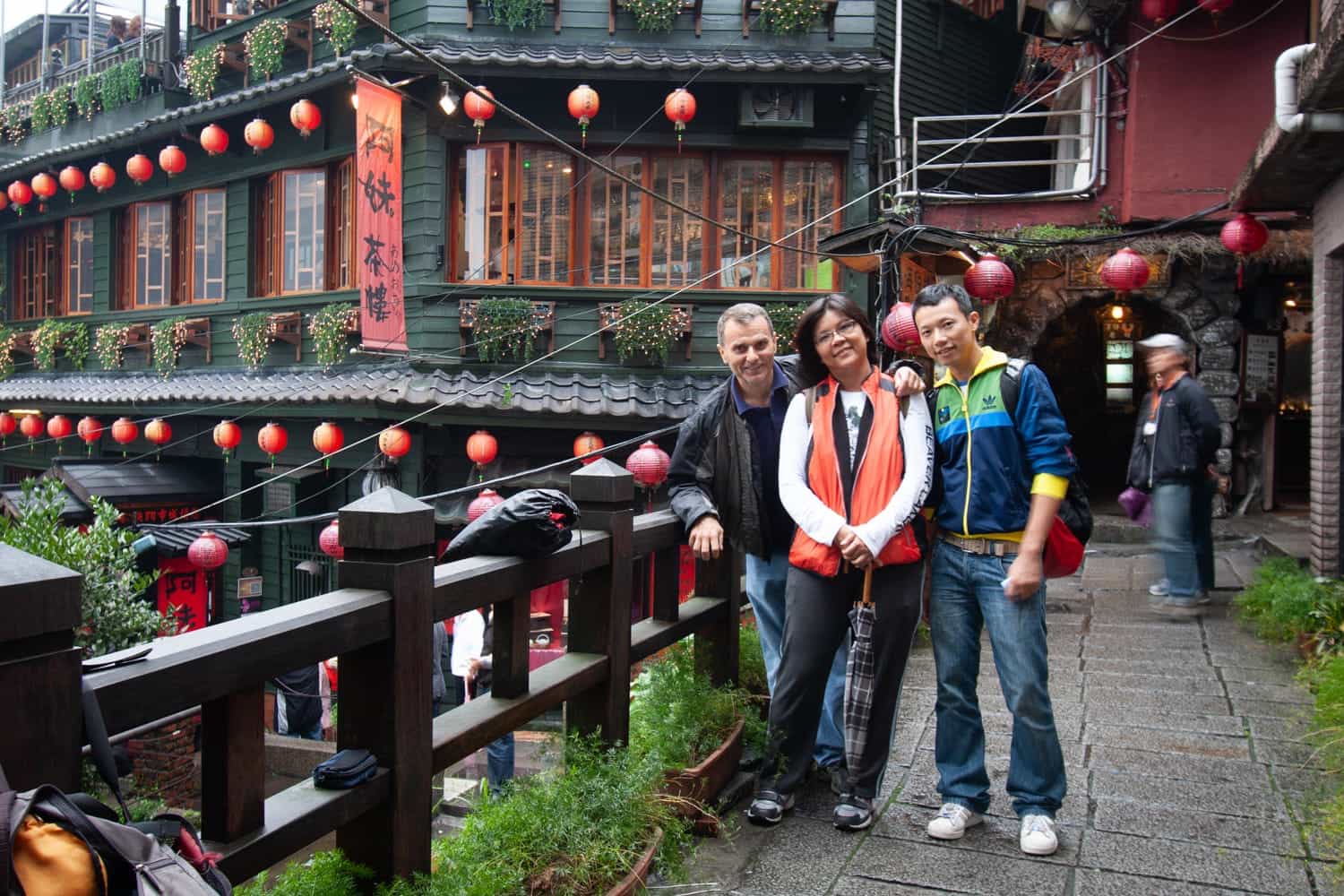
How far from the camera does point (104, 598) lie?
8.38m

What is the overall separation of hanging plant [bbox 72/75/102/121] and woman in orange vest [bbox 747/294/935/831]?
18527 millimetres

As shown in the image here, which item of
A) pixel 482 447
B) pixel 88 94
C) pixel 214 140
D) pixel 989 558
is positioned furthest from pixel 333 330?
pixel 989 558

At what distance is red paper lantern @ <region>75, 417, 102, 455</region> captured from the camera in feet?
54.8

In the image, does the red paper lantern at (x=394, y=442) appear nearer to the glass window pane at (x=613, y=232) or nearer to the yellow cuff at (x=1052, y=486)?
the glass window pane at (x=613, y=232)

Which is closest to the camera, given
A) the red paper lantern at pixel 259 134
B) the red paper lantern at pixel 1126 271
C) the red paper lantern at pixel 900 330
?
the red paper lantern at pixel 900 330

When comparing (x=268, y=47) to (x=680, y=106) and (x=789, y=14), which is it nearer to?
(x=680, y=106)

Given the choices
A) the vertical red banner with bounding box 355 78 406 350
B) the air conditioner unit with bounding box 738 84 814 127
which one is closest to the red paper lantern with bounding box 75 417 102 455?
the vertical red banner with bounding box 355 78 406 350

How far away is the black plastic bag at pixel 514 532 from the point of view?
3443mm

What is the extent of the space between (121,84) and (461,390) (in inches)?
389

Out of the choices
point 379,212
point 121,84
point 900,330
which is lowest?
point 900,330

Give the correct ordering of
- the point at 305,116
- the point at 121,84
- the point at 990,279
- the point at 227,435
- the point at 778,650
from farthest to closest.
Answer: the point at 121,84
the point at 227,435
the point at 305,116
the point at 990,279
the point at 778,650

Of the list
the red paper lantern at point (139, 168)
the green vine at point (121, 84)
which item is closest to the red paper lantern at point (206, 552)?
the red paper lantern at point (139, 168)

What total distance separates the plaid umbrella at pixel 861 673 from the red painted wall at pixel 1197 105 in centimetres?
1102

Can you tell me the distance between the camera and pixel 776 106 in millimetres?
13078
